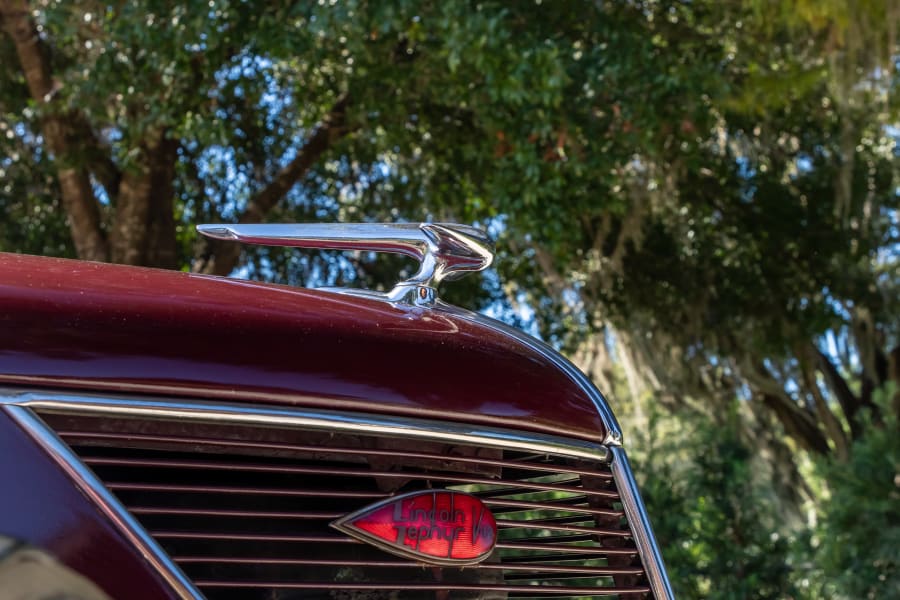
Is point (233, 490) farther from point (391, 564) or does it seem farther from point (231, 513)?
point (391, 564)

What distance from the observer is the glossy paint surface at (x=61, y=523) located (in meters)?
1.12

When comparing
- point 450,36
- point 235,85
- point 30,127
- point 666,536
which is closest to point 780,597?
point 666,536

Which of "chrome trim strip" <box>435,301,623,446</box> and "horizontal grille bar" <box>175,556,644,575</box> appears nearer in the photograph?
"horizontal grille bar" <box>175,556,644,575</box>

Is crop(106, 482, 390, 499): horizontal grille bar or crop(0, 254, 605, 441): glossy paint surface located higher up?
crop(0, 254, 605, 441): glossy paint surface

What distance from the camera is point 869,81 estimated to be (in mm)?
8383

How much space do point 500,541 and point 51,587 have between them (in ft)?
2.09

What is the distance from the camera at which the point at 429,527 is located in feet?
4.60

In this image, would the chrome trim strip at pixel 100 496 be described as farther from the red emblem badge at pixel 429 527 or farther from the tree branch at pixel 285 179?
Answer: the tree branch at pixel 285 179

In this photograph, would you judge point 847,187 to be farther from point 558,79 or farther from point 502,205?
point 558,79

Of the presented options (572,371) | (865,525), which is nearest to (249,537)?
(572,371)

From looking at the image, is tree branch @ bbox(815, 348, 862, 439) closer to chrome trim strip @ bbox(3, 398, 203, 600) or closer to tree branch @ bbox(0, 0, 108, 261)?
tree branch @ bbox(0, 0, 108, 261)

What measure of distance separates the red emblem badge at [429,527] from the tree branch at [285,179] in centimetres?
695

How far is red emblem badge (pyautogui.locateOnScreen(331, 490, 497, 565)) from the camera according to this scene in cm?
137

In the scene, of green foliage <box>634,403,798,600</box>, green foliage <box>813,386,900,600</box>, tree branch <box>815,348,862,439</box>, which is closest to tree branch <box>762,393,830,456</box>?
tree branch <box>815,348,862,439</box>
